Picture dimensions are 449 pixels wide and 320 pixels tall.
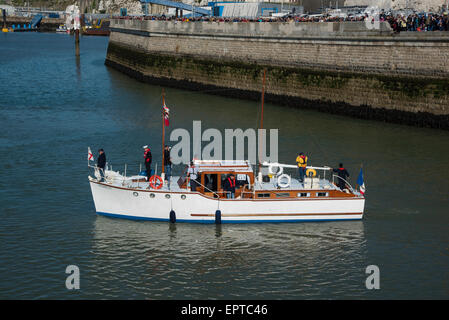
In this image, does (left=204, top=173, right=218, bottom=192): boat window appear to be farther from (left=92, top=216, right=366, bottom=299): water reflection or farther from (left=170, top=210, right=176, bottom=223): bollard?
Answer: (left=170, top=210, right=176, bottom=223): bollard

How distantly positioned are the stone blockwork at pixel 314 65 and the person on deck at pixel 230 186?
20791mm

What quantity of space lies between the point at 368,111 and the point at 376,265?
2501cm

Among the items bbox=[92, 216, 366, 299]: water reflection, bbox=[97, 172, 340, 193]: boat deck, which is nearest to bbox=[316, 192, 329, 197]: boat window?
bbox=[97, 172, 340, 193]: boat deck

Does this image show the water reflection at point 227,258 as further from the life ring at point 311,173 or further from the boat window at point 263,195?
the life ring at point 311,173

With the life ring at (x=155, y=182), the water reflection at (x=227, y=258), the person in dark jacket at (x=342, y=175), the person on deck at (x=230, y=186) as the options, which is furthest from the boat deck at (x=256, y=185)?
the water reflection at (x=227, y=258)

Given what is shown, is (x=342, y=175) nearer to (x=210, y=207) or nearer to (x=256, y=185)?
(x=256, y=185)

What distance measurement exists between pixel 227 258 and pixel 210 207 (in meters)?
3.01

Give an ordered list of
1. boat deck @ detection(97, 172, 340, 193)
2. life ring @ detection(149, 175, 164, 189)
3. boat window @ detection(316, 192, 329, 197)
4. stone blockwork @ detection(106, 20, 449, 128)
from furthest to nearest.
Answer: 1. stone blockwork @ detection(106, 20, 449, 128)
2. boat window @ detection(316, 192, 329, 197)
3. boat deck @ detection(97, 172, 340, 193)
4. life ring @ detection(149, 175, 164, 189)

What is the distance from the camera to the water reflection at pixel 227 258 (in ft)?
59.2

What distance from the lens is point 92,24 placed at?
18125 centimetres

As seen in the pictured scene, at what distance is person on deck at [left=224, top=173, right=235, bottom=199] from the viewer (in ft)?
73.8

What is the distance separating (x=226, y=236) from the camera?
21875 millimetres

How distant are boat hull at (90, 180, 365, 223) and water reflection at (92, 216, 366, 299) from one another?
Answer: 301 millimetres
